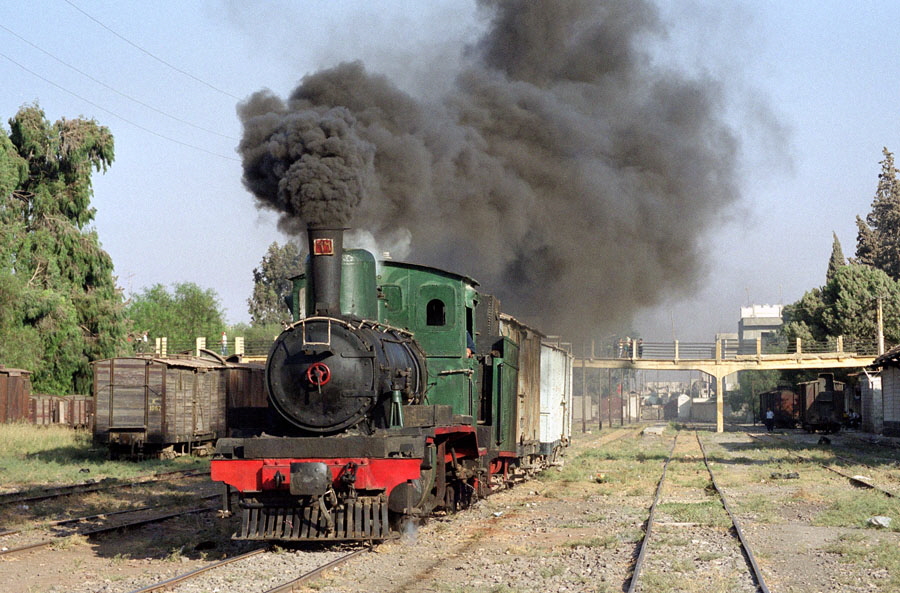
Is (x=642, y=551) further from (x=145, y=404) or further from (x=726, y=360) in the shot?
(x=726, y=360)

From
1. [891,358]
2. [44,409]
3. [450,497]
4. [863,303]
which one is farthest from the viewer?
[863,303]

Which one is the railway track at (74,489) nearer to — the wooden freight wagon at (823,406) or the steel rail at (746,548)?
the steel rail at (746,548)

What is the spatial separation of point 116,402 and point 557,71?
1287 centimetres

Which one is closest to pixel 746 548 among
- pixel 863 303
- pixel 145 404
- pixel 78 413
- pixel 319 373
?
pixel 319 373

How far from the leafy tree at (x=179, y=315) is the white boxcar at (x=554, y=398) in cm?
3624

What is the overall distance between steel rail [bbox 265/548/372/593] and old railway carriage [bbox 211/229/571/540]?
250 mm

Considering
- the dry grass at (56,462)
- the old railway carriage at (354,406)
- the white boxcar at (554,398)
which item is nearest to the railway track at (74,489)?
the dry grass at (56,462)

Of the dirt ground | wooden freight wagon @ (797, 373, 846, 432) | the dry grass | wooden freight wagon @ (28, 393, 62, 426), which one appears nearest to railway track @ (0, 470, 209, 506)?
the dry grass

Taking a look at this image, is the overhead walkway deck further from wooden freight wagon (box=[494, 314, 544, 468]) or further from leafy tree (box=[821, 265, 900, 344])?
wooden freight wagon (box=[494, 314, 544, 468])

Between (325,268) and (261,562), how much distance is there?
2768mm

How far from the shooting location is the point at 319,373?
9.18m

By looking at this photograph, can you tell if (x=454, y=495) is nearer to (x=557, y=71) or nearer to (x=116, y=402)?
(x=116, y=402)

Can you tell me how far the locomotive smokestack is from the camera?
9.26m

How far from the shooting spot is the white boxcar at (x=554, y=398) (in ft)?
64.1
